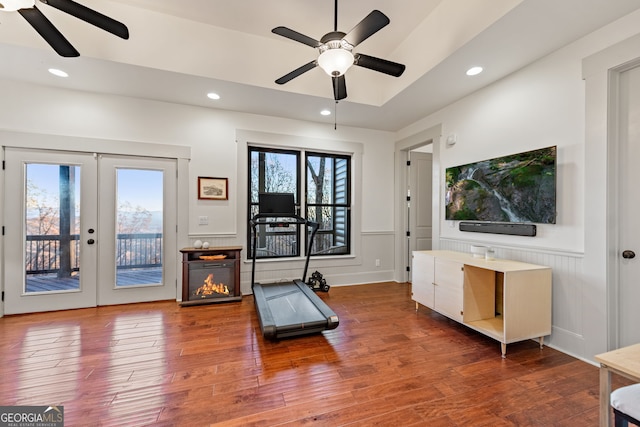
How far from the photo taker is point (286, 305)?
3506 millimetres

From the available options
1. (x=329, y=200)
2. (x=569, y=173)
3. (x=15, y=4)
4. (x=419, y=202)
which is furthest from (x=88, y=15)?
(x=419, y=202)

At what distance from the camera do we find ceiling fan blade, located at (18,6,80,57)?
2.06m

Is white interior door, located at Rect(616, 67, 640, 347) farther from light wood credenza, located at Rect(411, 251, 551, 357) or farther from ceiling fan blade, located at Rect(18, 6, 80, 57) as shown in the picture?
ceiling fan blade, located at Rect(18, 6, 80, 57)

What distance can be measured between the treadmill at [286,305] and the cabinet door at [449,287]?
1.35 metres

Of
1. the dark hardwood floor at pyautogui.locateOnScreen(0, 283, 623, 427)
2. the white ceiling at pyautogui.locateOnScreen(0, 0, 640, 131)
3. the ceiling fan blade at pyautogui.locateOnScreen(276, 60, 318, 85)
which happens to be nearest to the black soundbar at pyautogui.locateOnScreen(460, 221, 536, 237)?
the dark hardwood floor at pyautogui.locateOnScreen(0, 283, 623, 427)

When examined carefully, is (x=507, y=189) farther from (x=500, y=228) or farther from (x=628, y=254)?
(x=628, y=254)

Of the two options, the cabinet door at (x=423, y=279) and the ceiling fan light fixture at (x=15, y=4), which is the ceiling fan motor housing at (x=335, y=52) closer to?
the ceiling fan light fixture at (x=15, y=4)

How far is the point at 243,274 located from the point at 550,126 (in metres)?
4.56

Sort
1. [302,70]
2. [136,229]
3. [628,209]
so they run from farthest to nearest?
1. [136,229]
2. [302,70]
3. [628,209]

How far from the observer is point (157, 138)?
4137mm

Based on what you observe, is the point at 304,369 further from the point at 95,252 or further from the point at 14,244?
the point at 14,244

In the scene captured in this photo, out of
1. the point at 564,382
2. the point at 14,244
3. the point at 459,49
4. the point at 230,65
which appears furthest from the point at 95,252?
the point at 564,382

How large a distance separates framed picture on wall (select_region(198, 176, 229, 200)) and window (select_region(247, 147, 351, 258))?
466 millimetres

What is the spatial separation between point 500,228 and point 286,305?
2.85 metres
